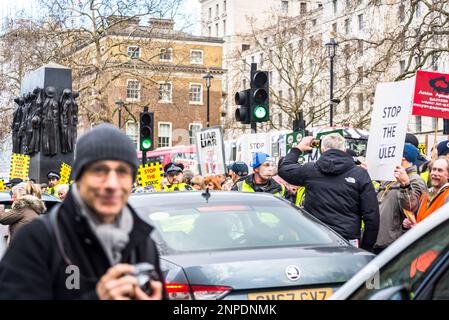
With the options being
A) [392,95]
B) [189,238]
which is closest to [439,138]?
[392,95]

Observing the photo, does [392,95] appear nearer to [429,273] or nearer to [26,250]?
[429,273]

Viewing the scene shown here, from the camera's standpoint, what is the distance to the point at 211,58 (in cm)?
8675

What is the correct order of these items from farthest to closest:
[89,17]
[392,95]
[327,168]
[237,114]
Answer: [89,17] → [237,114] → [392,95] → [327,168]

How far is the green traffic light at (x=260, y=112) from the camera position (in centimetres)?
1583

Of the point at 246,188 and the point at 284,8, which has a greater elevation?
the point at 284,8

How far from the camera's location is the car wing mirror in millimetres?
3113

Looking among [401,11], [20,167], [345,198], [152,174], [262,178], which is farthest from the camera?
[401,11]

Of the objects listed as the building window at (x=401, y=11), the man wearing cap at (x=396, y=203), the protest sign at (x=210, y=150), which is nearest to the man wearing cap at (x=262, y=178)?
the man wearing cap at (x=396, y=203)

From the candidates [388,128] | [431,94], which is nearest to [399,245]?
[388,128]

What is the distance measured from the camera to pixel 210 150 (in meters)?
15.5

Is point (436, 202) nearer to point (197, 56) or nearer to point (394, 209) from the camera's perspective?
point (394, 209)

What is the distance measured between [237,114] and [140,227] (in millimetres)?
12984

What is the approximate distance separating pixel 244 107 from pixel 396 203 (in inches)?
301

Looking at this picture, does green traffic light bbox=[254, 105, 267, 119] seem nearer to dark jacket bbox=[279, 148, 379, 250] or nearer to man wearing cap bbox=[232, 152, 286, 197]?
man wearing cap bbox=[232, 152, 286, 197]
